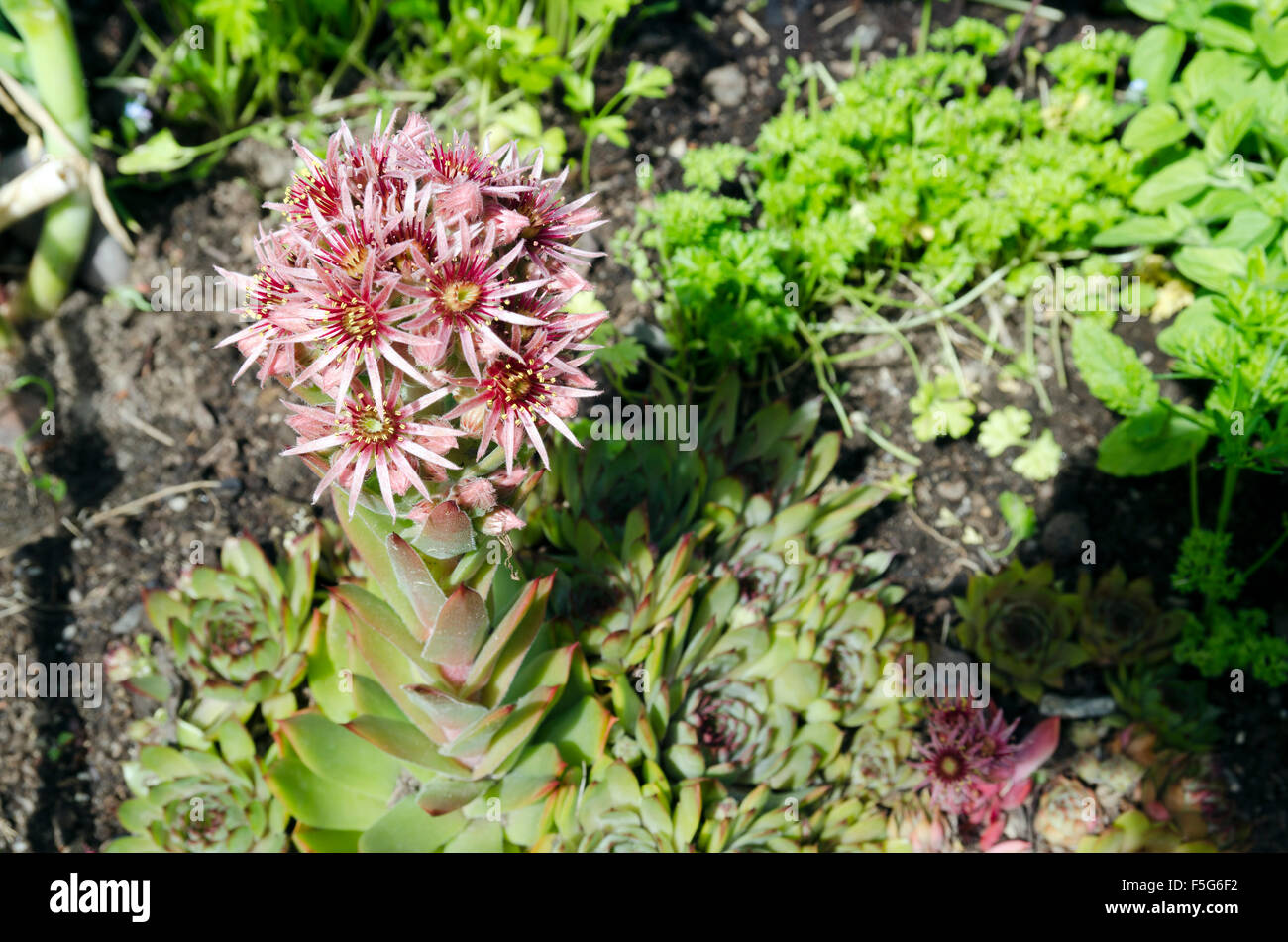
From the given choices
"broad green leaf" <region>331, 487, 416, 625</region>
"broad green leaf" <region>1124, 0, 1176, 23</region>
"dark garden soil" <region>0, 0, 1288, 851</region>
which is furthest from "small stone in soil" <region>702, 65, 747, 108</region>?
"broad green leaf" <region>331, 487, 416, 625</region>

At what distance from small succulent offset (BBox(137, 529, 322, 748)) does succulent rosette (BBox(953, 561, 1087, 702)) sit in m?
2.06

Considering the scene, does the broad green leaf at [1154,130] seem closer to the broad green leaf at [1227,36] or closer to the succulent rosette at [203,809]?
the broad green leaf at [1227,36]

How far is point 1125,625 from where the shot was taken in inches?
120

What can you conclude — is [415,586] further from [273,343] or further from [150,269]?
[150,269]

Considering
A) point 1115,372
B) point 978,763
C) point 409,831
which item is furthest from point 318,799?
point 1115,372

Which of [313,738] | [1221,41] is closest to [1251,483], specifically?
[1221,41]

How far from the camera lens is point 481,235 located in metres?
1.72

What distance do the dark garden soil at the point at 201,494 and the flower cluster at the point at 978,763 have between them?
19.5 inches

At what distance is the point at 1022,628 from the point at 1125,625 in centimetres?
35

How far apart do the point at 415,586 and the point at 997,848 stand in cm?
187

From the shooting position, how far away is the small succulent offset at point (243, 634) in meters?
2.83

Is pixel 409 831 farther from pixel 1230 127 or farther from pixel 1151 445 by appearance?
pixel 1230 127

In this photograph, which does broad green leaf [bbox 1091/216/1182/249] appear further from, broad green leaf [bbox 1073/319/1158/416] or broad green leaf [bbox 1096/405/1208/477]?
broad green leaf [bbox 1096/405/1208/477]
